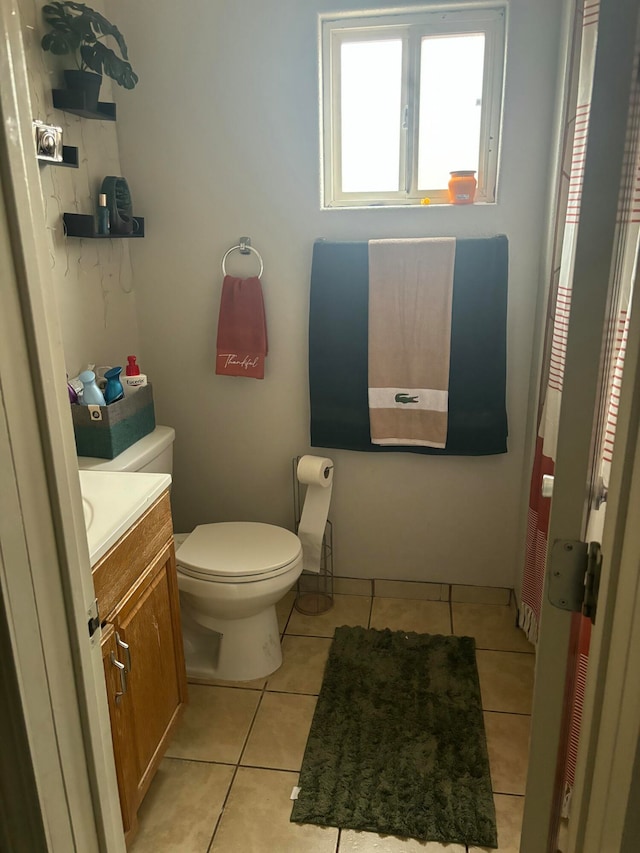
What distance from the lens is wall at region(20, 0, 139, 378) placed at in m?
1.94

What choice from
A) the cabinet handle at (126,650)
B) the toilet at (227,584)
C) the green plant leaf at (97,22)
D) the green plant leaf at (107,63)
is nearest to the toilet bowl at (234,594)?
the toilet at (227,584)

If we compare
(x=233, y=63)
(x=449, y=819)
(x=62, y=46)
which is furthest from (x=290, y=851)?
(x=233, y=63)

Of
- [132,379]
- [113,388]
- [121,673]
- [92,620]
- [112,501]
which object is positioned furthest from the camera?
[132,379]

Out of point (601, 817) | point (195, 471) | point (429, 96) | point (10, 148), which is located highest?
point (429, 96)

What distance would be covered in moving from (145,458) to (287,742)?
985mm

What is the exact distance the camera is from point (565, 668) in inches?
32.9

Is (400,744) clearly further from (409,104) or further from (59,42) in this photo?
(59,42)

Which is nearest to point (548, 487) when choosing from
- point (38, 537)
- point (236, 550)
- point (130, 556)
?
point (38, 537)

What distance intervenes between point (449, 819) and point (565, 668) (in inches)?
44.4

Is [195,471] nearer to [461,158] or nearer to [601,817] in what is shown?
[461,158]

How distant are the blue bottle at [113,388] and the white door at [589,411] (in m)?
1.66

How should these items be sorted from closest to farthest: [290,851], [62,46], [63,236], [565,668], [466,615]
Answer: [565,668] → [290,851] → [62,46] → [63,236] → [466,615]

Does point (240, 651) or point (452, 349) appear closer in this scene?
point (240, 651)

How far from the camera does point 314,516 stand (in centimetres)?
258
